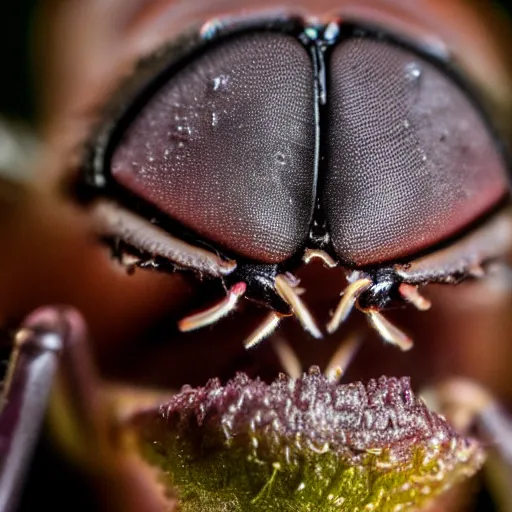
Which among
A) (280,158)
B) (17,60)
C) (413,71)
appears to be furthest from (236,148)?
(17,60)

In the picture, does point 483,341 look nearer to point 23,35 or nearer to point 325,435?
point 325,435

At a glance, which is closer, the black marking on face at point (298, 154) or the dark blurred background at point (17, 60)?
the black marking on face at point (298, 154)

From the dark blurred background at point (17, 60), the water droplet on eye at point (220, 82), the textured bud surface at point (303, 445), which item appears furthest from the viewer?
the dark blurred background at point (17, 60)

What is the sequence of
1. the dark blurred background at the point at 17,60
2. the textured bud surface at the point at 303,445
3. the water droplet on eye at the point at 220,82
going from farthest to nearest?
the dark blurred background at the point at 17,60, the water droplet on eye at the point at 220,82, the textured bud surface at the point at 303,445

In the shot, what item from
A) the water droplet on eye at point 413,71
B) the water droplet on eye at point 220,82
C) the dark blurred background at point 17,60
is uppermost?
the water droplet on eye at point 413,71

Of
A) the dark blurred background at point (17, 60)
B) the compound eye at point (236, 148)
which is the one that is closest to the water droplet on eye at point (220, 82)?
the compound eye at point (236, 148)

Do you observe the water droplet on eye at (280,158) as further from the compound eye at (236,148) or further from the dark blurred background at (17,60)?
the dark blurred background at (17,60)

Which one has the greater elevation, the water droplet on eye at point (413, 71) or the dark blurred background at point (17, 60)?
the water droplet on eye at point (413, 71)

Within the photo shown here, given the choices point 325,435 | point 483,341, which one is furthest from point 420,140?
point 483,341
